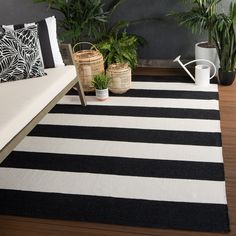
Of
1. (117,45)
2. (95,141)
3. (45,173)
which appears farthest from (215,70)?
(45,173)

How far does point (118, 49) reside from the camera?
3.43 m

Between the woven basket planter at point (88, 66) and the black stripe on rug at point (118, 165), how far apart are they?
1092 mm

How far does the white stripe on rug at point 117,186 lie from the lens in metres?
1.87

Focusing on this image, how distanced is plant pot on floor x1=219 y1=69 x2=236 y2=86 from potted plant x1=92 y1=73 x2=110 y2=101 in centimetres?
111

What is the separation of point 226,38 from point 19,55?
1.83 meters

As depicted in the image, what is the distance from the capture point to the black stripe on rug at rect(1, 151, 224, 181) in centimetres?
205

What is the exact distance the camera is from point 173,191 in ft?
6.26

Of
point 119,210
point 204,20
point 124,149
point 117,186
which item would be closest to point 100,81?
point 124,149

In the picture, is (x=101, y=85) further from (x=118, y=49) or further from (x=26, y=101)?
(x=26, y=101)

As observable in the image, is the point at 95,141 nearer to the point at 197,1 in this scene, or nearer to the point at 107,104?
the point at 107,104

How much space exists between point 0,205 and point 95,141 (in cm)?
81

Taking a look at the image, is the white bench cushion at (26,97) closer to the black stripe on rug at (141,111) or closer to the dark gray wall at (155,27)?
the black stripe on rug at (141,111)

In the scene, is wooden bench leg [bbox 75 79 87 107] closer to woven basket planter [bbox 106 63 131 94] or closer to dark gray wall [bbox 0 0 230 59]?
woven basket planter [bbox 106 63 131 94]

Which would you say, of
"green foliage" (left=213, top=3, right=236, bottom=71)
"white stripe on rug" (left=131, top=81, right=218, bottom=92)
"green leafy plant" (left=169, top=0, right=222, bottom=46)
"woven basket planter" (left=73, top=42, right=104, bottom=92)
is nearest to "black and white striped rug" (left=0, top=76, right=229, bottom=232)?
"white stripe on rug" (left=131, top=81, right=218, bottom=92)
